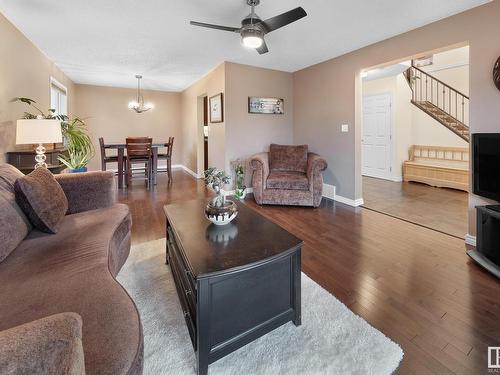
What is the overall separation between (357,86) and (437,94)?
3.79m

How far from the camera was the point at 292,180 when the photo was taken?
13.4 feet

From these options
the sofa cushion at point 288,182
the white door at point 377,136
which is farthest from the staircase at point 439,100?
the sofa cushion at point 288,182

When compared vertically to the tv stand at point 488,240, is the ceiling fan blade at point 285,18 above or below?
above

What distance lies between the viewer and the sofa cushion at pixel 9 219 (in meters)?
1.42

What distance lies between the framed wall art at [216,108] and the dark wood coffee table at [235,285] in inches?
138

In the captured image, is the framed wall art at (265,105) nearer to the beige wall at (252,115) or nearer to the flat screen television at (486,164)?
the beige wall at (252,115)

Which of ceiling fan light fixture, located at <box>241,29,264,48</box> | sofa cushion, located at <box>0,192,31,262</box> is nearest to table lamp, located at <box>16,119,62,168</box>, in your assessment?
sofa cushion, located at <box>0,192,31,262</box>

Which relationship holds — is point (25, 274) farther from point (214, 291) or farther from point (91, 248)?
point (214, 291)

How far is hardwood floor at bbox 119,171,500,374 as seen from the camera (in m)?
1.41

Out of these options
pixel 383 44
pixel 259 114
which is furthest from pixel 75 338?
pixel 259 114

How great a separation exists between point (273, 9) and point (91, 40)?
2601 mm

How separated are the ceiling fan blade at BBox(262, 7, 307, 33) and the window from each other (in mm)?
4440

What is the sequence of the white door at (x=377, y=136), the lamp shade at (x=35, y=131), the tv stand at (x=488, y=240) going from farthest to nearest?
the white door at (x=377, y=136) → the lamp shade at (x=35, y=131) → the tv stand at (x=488, y=240)

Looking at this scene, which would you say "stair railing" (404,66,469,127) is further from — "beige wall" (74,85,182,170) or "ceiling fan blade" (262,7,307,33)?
"beige wall" (74,85,182,170)
